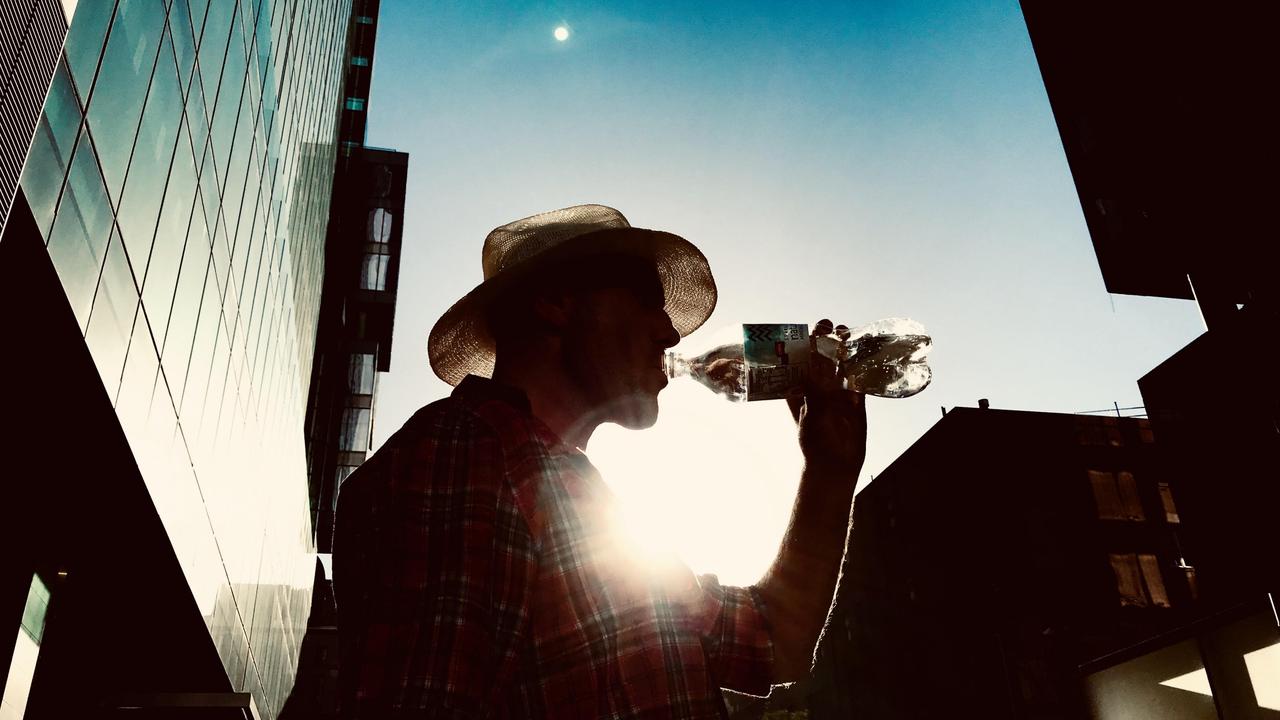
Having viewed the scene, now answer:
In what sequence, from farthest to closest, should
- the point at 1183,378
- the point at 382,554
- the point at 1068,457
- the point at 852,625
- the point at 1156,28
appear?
the point at 852,625 < the point at 1068,457 < the point at 1183,378 < the point at 1156,28 < the point at 382,554

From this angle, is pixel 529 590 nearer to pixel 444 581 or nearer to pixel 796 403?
pixel 444 581

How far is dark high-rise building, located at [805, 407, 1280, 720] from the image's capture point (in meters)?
28.1

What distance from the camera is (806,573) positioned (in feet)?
5.61

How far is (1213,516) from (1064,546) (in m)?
16.0

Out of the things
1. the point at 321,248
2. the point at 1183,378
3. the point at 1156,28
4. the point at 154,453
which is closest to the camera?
the point at 154,453

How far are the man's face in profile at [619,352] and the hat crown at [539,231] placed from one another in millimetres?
372

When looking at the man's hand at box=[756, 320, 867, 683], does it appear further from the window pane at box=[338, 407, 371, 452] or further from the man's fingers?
the window pane at box=[338, 407, 371, 452]

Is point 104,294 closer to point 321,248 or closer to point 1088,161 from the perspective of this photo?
point 1088,161

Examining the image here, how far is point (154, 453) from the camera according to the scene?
9.73m

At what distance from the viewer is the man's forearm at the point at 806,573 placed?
1.64 meters

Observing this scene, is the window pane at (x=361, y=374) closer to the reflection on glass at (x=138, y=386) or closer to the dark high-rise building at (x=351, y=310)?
the dark high-rise building at (x=351, y=310)

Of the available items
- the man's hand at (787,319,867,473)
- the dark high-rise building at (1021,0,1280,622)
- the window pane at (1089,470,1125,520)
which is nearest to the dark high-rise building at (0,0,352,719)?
the man's hand at (787,319,867,473)

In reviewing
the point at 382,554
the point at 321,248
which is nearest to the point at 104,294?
the point at 382,554

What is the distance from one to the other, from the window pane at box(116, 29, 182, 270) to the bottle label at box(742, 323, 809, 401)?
306 inches
